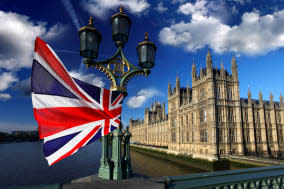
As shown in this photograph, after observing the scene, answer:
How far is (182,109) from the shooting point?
48.8m

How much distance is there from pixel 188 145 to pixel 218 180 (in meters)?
42.9

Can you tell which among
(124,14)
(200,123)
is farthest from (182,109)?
(124,14)

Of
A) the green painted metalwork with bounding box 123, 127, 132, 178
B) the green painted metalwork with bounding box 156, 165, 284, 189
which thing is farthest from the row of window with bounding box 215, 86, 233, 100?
the green painted metalwork with bounding box 123, 127, 132, 178

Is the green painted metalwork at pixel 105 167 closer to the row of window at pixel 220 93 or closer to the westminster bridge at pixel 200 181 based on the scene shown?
the westminster bridge at pixel 200 181

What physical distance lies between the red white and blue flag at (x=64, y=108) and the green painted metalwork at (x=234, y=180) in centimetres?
183

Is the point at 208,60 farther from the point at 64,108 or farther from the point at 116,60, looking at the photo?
the point at 64,108

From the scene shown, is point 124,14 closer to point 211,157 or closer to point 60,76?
point 60,76

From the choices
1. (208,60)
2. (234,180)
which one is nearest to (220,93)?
(208,60)

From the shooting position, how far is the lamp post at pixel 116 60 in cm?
377

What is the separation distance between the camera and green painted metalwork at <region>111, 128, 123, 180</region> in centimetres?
359

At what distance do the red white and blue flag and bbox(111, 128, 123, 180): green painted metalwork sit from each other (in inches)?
8.9

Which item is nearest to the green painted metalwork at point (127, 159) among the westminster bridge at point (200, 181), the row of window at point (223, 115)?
the westminster bridge at point (200, 181)

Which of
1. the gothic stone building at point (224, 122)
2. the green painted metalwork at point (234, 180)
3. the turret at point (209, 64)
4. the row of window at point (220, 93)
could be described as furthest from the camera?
Result: the turret at point (209, 64)

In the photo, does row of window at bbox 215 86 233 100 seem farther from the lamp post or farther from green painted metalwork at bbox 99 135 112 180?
green painted metalwork at bbox 99 135 112 180
